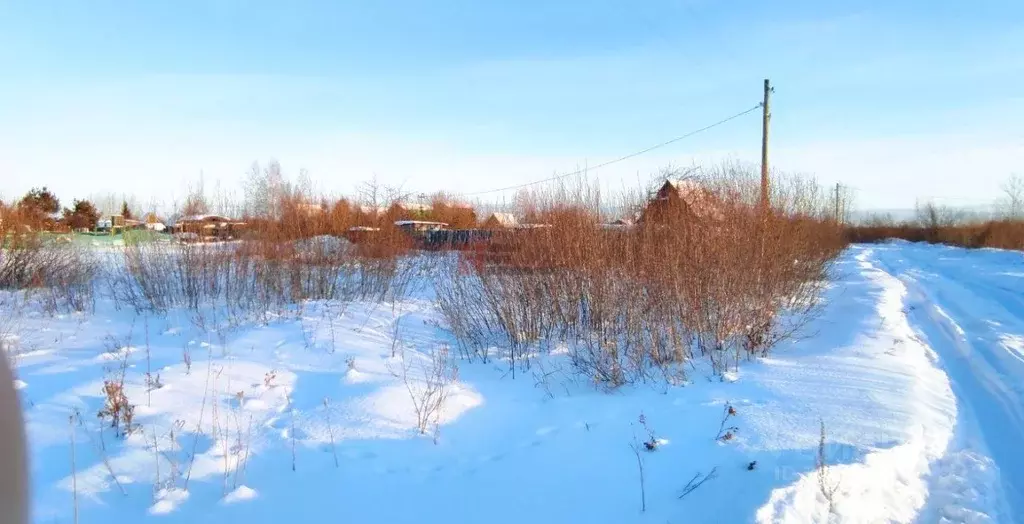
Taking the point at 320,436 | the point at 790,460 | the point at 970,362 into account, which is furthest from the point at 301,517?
the point at 970,362

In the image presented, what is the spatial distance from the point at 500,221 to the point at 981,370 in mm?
6419

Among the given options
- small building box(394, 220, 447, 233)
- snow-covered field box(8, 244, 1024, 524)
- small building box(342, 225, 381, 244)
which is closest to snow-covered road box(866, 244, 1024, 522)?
snow-covered field box(8, 244, 1024, 524)

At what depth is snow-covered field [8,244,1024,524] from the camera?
3.43 metres

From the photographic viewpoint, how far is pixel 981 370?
21.3 ft

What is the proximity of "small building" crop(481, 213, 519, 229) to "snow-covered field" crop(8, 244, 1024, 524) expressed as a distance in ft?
7.12

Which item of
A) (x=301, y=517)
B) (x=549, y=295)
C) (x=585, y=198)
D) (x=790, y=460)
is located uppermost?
(x=585, y=198)

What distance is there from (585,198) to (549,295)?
56.8 inches

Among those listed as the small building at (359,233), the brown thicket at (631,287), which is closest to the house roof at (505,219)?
the brown thicket at (631,287)

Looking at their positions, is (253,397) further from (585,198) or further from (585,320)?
(585,198)

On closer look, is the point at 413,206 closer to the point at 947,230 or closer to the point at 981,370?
the point at 981,370

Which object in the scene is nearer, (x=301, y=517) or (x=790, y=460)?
(x=301, y=517)

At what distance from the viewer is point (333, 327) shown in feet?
26.7

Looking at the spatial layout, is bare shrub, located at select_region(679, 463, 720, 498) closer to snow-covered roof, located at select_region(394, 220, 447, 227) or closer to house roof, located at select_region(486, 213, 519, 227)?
house roof, located at select_region(486, 213, 519, 227)

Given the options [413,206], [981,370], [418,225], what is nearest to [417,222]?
[418,225]
